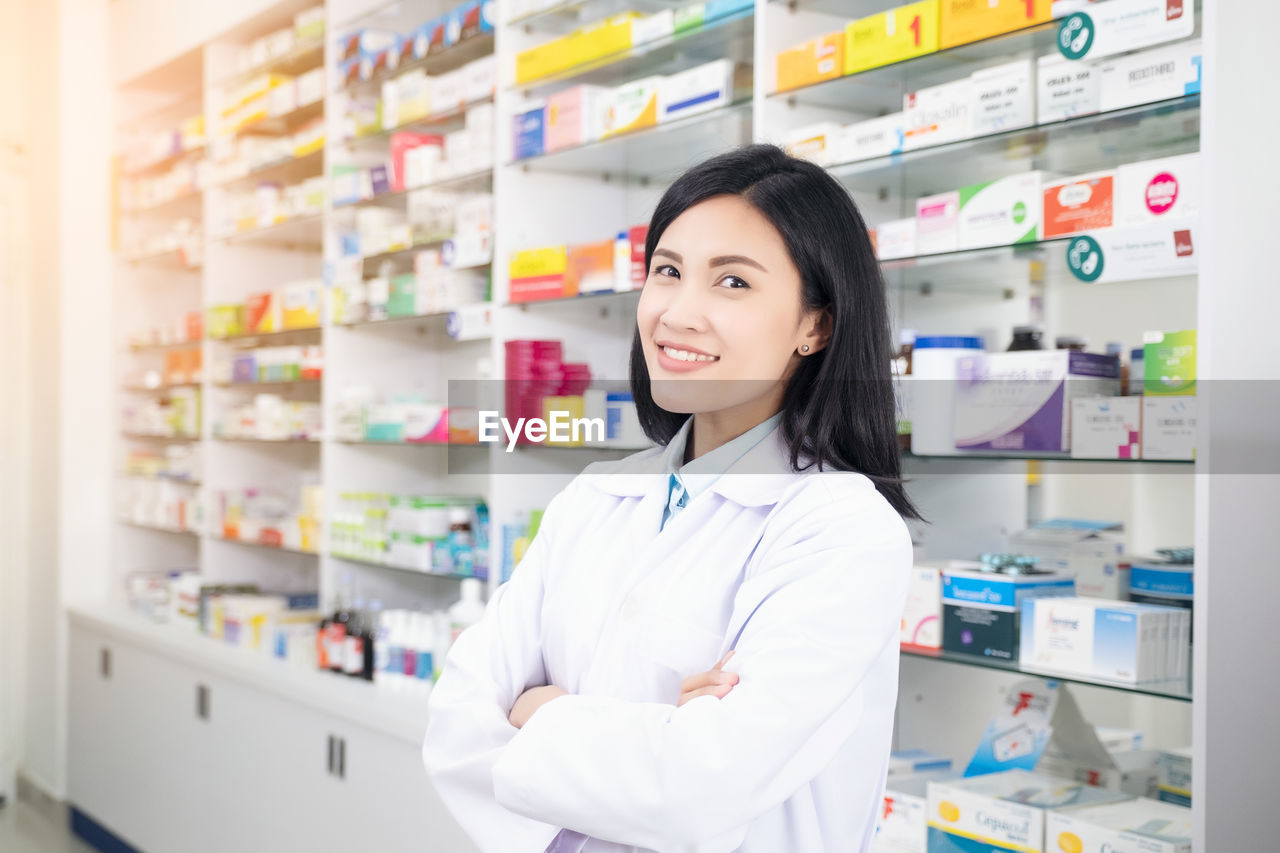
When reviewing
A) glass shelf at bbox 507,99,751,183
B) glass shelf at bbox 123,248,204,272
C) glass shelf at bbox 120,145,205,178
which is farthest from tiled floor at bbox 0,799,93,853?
glass shelf at bbox 507,99,751,183

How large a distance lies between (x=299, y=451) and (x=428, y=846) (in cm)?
256

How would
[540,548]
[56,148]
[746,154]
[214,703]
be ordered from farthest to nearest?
[56,148]
[214,703]
[540,548]
[746,154]

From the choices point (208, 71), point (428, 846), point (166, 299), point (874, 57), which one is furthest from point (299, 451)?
point (874, 57)

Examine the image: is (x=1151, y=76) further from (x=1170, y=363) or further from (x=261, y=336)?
(x=261, y=336)

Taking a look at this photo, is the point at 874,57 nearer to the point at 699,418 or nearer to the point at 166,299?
the point at 699,418

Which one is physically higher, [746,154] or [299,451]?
[746,154]

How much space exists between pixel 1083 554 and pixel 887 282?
0.78 metres

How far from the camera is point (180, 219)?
5.82 m

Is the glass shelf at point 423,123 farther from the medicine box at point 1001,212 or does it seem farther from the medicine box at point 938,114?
the medicine box at point 1001,212

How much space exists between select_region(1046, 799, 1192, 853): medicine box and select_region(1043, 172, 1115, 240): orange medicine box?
1088 millimetres

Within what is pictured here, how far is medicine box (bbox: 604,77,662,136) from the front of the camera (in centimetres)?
310

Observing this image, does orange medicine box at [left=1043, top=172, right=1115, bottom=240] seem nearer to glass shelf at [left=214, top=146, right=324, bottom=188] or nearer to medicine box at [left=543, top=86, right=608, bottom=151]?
medicine box at [left=543, top=86, right=608, bottom=151]

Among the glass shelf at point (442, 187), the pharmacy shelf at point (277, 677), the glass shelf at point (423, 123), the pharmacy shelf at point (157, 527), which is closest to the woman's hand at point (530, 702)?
the pharmacy shelf at point (277, 677)

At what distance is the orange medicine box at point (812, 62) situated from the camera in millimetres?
2613
